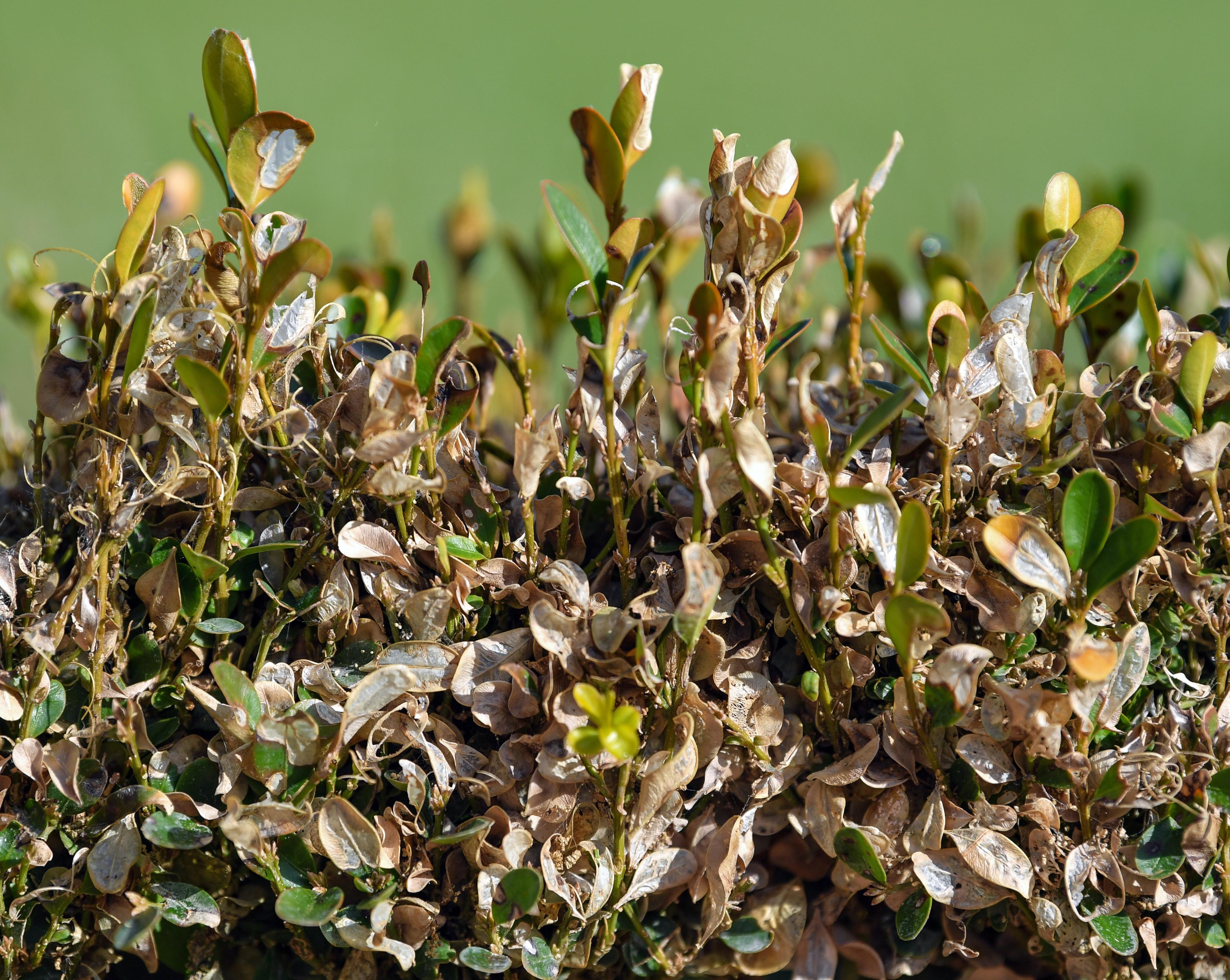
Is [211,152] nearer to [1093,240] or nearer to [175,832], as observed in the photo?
[175,832]

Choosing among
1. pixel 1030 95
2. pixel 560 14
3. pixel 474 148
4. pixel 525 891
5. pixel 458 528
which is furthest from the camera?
pixel 560 14

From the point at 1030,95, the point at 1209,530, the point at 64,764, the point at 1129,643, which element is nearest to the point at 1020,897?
the point at 1129,643

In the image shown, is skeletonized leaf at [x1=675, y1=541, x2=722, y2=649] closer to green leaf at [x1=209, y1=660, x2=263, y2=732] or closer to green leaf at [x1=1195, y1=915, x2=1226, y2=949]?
green leaf at [x1=209, y1=660, x2=263, y2=732]

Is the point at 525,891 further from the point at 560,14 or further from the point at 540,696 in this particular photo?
the point at 560,14

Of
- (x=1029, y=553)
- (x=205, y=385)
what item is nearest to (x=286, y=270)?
(x=205, y=385)

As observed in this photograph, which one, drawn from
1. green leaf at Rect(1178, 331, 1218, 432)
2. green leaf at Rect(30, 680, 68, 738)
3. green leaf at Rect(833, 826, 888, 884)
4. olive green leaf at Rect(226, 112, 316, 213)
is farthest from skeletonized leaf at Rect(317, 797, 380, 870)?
green leaf at Rect(1178, 331, 1218, 432)

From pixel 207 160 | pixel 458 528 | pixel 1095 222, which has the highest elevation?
pixel 207 160
